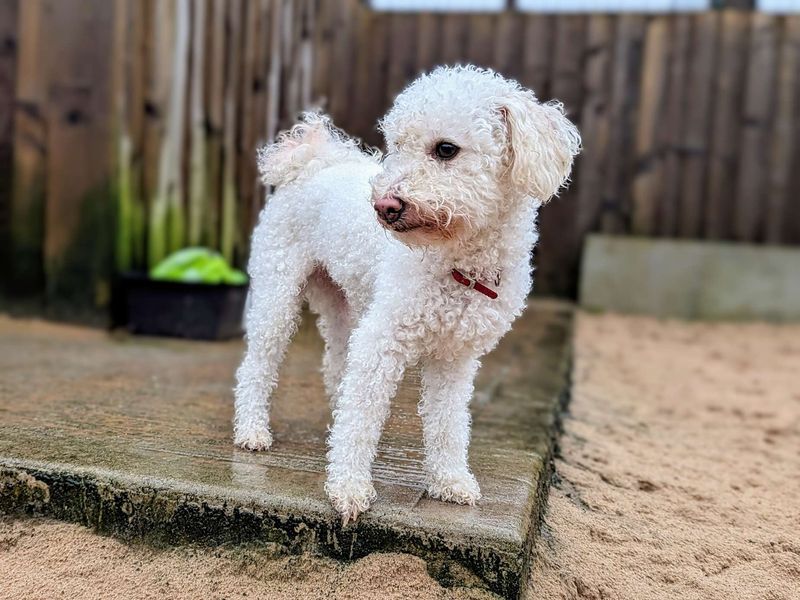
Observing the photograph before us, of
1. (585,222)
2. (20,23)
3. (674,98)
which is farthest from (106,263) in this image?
(674,98)

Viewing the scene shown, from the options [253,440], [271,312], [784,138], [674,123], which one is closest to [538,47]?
[674,123]

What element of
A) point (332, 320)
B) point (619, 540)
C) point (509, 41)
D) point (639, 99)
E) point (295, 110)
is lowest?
point (619, 540)

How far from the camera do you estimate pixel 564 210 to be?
7043mm

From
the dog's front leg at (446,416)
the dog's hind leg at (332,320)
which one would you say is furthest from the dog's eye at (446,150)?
the dog's hind leg at (332,320)

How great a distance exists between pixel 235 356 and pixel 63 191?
4.72 ft

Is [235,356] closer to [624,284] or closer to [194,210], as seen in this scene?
[194,210]

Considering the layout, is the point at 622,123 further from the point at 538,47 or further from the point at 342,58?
the point at 342,58

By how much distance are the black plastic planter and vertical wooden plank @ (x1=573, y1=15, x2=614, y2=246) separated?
11.1 feet

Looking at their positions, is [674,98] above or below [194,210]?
above

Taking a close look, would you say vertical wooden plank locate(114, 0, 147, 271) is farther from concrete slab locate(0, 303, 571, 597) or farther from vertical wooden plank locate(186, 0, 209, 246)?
concrete slab locate(0, 303, 571, 597)

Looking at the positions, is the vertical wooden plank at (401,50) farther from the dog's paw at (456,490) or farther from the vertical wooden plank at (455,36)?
the dog's paw at (456,490)

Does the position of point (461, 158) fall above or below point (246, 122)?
below

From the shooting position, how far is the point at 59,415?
9.20 feet

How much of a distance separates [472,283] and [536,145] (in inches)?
15.0
